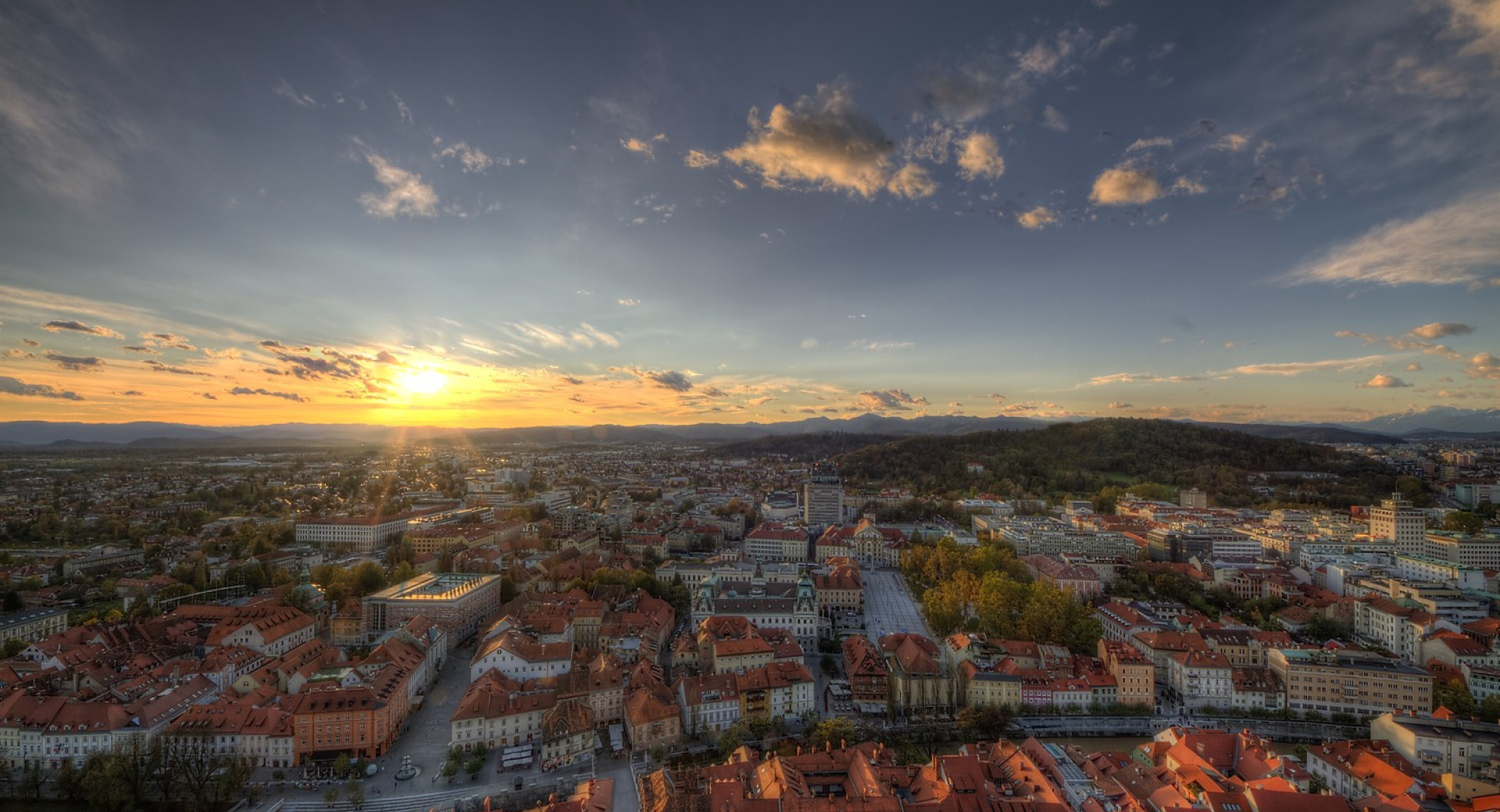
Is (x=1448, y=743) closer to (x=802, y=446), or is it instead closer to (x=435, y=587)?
(x=435, y=587)

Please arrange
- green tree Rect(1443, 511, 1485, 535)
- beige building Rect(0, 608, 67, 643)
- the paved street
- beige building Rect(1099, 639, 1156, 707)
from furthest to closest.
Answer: green tree Rect(1443, 511, 1485, 535) < the paved street < beige building Rect(0, 608, 67, 643) < beige building Rect(1099, 639, 1156, 707)

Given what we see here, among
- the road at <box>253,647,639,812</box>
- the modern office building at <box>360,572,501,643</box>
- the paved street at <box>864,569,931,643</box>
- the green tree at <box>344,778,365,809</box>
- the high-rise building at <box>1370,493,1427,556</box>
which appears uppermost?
the high-rise building at <box>1370,493,1427,556</box>

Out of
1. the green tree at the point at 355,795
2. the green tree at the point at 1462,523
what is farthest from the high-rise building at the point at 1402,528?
the green tree at the point at 355,795

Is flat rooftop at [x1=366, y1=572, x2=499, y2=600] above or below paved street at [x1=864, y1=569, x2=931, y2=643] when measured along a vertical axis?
above

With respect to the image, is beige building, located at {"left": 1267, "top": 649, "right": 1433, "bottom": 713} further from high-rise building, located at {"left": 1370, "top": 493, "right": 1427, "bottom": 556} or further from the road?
high-rise building, located at {"left": 1370, "top": 493, "right": 1427, "bottom": 556}

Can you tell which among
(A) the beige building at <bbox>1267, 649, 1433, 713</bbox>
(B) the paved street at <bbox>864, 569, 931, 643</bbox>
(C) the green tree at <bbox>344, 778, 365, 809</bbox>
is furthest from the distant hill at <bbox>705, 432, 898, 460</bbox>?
(C) the green tree at <bbox>344, 778, 365, 809</bbox>
